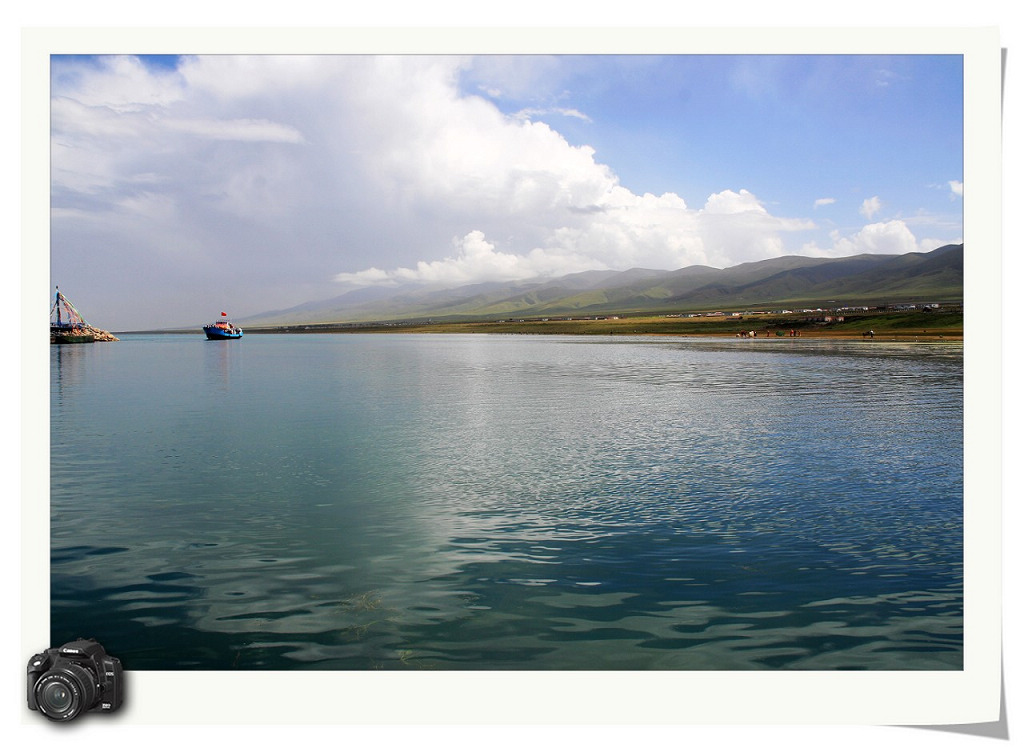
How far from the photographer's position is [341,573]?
8.23 metres

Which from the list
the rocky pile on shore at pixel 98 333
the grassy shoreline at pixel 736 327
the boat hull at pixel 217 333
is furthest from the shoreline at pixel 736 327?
the rocky pile on shore at pixel 98 333

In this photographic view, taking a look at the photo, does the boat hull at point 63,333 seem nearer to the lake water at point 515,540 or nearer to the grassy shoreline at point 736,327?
the lake water at point 515,540

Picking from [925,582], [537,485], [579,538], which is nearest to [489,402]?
[537,485]
